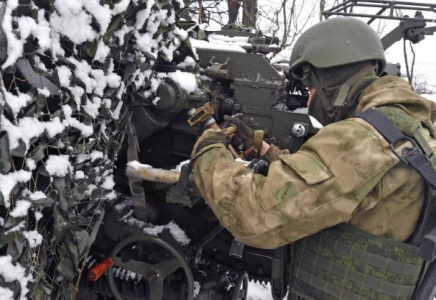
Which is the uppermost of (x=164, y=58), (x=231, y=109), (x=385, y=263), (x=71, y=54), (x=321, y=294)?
(x=71, y=54)

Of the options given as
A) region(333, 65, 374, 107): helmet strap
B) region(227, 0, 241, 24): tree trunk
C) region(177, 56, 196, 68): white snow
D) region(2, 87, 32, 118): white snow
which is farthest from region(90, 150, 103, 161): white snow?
region(227, 0, 241, 24): tree trunk

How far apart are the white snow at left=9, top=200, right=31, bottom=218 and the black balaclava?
4.86 feet

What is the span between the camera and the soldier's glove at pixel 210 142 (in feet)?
6.88

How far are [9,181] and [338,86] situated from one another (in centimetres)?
159

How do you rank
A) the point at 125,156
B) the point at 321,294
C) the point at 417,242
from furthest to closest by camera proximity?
1. the point at 125,156
2. the point at 321,294
3. the point at 417,242

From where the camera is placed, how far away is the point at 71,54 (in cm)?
211

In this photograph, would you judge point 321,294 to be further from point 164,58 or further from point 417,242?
point 164,58

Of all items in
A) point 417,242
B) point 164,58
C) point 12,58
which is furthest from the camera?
point 164,58

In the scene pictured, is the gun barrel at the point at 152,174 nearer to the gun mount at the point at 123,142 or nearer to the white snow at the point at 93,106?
the gun mount at the point at 123,142

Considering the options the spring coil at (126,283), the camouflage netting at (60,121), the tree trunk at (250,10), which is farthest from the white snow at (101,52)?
the tree trunk at (250,10)

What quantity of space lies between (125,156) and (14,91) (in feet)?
4.49

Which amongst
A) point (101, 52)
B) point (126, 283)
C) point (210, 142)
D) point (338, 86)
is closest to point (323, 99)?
point (338, 86)

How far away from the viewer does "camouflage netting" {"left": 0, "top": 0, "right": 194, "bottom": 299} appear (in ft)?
5.98

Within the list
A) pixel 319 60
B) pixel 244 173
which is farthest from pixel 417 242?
pixel 319 60
